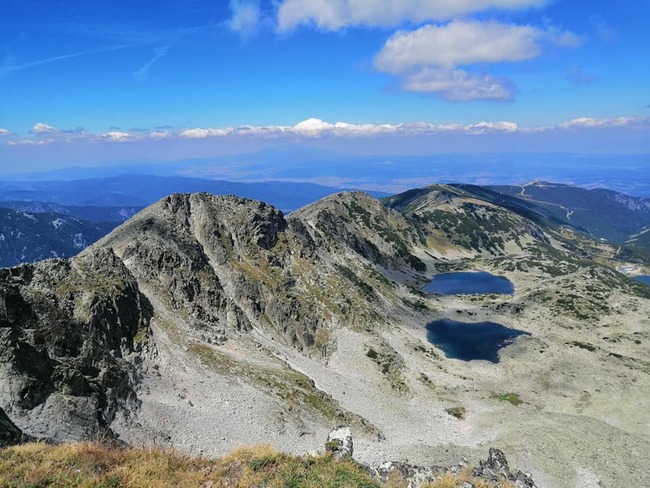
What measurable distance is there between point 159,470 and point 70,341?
43743mm

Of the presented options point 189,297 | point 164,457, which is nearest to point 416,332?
point 189,297

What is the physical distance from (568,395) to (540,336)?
35.5 metres

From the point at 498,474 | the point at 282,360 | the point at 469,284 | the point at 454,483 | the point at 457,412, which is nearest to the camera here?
the point at 454,483

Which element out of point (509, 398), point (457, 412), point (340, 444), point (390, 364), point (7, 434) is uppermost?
point (7, 434)

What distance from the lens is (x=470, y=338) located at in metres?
125

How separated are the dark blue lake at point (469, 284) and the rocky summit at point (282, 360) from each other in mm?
27615

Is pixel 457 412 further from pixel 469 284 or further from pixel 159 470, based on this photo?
pixel 469 284

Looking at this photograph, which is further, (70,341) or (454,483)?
(70,341)

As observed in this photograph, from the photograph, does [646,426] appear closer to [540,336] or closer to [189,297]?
[540,336]

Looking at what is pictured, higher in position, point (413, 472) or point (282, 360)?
point (413, 472)

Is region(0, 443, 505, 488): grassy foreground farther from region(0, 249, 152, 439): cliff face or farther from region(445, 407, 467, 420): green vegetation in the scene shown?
region(445, 407, 467, 420): green vegetation

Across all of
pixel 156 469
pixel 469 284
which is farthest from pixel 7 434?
pixel 469 284

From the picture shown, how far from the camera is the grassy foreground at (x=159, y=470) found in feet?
72.3

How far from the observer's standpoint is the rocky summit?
187ft
